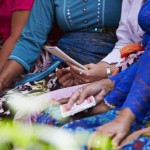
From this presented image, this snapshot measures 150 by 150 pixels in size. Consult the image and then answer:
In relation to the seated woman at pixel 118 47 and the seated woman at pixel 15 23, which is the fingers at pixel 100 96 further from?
the seated woman at pixel 15 23

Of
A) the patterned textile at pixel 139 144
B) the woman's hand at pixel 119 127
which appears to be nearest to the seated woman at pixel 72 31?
the woman's hand at pixel 119 127

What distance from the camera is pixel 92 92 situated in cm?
126

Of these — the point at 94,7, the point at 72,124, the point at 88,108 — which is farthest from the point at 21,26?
the point at 72,124

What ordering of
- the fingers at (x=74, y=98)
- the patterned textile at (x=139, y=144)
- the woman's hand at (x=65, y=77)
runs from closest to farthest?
the patterned textile at (x=139, y=144), the fingers at (x=74, y=98), the woman's hand at (x=65, y=77)

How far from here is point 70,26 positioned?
1.75 meters

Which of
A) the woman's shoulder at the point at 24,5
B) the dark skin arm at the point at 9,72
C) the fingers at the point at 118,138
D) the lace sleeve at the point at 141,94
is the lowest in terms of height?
the dark skin arm at the point at 9,72

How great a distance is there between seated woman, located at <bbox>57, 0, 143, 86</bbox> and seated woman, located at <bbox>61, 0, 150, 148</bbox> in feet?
0.68

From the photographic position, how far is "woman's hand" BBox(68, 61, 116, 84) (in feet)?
4.81

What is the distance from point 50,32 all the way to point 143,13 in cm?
80

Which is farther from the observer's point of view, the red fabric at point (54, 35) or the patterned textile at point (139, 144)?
the red fabric at point (54, 35)

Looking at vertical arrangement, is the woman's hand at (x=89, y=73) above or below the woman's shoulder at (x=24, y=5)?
below

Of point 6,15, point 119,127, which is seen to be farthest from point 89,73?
point 6,15

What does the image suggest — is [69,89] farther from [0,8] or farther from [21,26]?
[0,8]

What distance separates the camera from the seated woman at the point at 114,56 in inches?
58.6
